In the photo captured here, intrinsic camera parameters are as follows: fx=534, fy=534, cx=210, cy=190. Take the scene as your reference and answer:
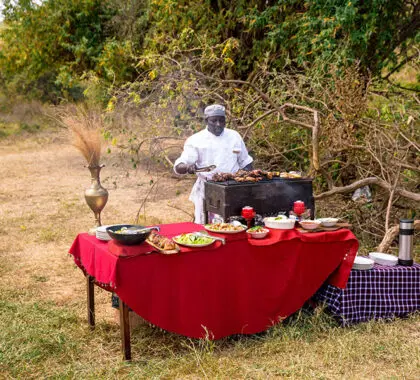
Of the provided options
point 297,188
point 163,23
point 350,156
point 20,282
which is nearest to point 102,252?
point 297,188

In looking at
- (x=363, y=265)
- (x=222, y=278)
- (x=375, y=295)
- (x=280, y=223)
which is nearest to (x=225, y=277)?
(x=222, y=278)

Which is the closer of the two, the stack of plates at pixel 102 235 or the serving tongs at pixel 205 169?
the stack of plates at pixel 102 235

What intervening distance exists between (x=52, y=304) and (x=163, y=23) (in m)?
6.97

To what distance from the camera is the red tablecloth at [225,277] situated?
12.0 ft

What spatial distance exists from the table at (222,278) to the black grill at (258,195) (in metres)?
0.32

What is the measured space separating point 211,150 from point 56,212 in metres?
5.21

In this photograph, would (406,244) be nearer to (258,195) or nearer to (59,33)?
(258,195)

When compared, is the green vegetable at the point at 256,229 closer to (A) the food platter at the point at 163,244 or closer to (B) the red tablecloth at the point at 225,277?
(B) the red tablecloth at the point at 225,277

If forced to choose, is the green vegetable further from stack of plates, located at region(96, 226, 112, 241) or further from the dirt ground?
the dirt ground

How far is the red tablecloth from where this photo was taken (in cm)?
365

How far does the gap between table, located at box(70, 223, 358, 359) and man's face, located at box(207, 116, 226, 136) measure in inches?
42.3

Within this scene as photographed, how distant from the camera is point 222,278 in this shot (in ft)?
12.9

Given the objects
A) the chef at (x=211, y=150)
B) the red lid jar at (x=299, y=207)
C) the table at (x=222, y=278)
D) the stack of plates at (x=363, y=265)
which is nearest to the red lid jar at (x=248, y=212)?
the table at (x=222, y=278)

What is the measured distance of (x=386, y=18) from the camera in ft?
26.7
